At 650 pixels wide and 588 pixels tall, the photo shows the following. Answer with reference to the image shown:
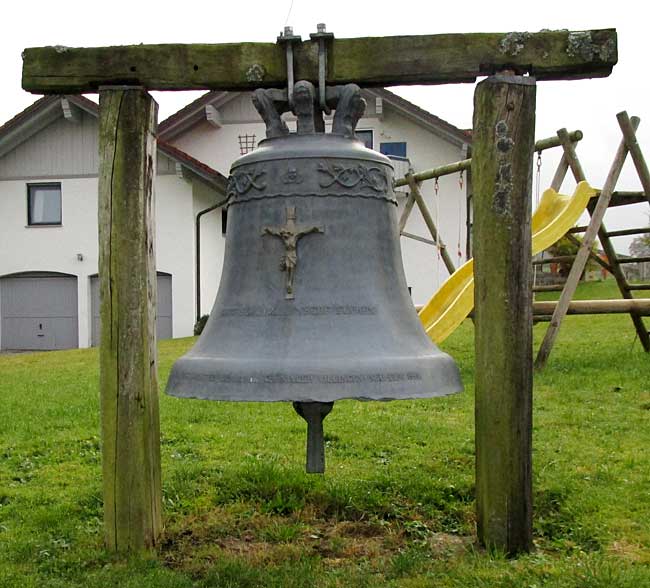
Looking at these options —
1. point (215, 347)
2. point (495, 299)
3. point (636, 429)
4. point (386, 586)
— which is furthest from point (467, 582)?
point (636, 429)

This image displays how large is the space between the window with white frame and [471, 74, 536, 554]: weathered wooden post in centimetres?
1785

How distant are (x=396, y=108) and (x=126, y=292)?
17907mm

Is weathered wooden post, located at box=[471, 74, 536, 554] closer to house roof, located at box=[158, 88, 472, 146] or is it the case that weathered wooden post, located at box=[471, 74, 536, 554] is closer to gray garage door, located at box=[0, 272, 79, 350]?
house roof, located at box=[158, 88, 472, 146]

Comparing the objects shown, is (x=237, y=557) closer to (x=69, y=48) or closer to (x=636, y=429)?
(x=69, y=48)

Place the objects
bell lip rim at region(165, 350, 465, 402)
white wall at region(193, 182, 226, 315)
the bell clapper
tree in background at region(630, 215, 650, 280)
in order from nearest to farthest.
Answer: bell lip rim at region(165, 350, 465, 402)
the bell clapper
white wall at region(193, 182, 226, 315)
tree in background at region(630, 215, 650, 280)

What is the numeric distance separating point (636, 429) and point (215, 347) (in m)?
4.26

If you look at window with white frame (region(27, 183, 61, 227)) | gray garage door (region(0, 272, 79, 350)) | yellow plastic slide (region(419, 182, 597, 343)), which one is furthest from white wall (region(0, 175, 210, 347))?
yellow plastic slide (region(419, 182, 597, 343))

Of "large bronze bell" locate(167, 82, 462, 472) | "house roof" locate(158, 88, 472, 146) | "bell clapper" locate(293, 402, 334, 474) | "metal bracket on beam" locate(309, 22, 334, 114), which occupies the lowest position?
"bell clapper" locate(293, 402, 334, 474)

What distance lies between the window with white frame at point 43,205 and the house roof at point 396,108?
2.88 m

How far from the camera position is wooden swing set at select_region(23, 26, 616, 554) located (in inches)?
139

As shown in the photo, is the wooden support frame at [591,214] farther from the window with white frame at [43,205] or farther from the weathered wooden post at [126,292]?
the window with white frame at [43,205]

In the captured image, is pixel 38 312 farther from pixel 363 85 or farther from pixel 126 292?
pixel 363 85

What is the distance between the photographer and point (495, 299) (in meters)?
3.56

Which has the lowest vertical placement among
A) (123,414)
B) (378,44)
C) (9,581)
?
(9,581)
